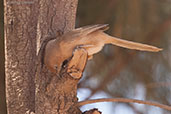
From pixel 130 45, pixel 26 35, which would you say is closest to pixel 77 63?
pixel 130 45

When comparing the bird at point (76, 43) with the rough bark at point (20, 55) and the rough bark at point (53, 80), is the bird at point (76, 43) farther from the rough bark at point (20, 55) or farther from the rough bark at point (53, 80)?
the rough bark at point (20, 55)

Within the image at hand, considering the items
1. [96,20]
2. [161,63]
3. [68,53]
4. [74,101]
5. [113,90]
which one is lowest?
[113,90]

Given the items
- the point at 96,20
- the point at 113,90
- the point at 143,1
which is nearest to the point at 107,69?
the point at 113,90

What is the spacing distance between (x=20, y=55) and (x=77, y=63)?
25 centimetres

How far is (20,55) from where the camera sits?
41.2 inches

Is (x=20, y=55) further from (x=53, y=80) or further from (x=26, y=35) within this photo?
(x=53, y=80)

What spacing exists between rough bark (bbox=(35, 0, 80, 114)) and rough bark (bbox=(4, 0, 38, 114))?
0.23ft

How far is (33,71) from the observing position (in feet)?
3.43

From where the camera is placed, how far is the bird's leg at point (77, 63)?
2.78ft

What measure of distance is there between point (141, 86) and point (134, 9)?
58 centimetres

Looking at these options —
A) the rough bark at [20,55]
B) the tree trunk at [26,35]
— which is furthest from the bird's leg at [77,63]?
the rough bark at [20,55]

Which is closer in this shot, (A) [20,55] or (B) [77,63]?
(B) [77,63]

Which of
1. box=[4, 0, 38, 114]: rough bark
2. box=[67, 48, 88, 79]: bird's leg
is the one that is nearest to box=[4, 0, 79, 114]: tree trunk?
box=[4, 0, 38, 114]: rough bark

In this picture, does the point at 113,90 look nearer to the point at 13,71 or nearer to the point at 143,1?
the point at 143,1
